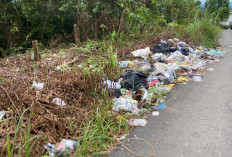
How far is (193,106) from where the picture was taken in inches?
112

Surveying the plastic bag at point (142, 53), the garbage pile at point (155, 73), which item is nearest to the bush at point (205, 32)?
the garbage pile at point (155, 73)

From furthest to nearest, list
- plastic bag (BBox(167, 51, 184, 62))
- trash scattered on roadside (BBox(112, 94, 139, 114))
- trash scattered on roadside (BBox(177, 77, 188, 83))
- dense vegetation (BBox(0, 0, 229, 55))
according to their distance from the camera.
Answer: dense vegetation (BBox(0, 0, 229, 55))
plastic bag (BBox(167, 51, 184, 62))
trash scattered on roadside (BBox(177, 77, 188, 83))
trash scattered on roadside (BBox(112, 94, 139, 114))

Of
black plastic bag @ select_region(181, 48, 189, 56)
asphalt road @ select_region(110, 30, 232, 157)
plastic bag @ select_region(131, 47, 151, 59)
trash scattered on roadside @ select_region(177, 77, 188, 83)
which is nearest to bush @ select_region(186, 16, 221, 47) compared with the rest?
black plastic bag @ select_region(181, 48, 189, 56)

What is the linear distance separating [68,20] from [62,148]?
7733 millimetres

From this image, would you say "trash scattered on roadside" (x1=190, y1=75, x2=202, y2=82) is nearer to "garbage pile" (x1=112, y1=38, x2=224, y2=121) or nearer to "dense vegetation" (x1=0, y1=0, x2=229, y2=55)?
"garbage pile" (x1=112, y1=38, x2=224, y2=121)

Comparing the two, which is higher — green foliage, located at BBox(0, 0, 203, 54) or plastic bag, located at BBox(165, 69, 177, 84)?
green foliage, located at BBox(0, 0, 203, 54)

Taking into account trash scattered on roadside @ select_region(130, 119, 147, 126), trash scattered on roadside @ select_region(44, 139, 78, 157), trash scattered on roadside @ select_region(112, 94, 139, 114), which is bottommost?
trash scattered on roadside @ select_region(130, 119, 147, 126)

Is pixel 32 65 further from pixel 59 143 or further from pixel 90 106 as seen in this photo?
pixel 59 143

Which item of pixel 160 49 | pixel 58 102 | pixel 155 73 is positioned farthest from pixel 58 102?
pixel 160 49

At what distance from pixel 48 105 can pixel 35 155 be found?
708 millimetres

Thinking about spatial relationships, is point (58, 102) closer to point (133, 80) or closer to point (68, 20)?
point (133, 80)

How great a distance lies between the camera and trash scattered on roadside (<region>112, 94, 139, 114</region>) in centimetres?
264

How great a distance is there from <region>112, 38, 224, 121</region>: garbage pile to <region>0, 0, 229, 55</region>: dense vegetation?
2.22 metres

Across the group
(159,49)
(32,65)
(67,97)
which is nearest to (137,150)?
(67,97)
